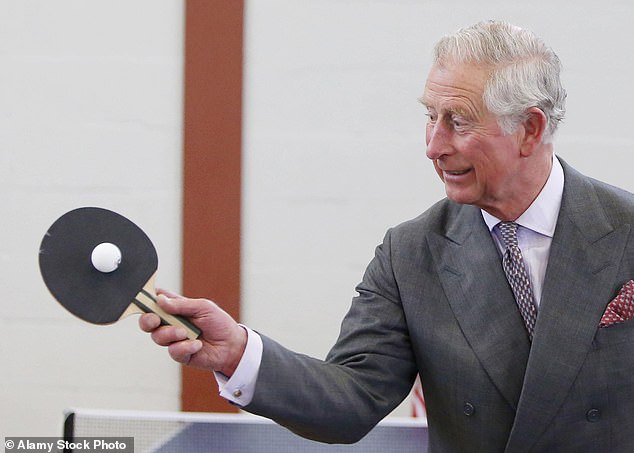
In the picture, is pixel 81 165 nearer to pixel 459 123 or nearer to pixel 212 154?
pixel 212 154

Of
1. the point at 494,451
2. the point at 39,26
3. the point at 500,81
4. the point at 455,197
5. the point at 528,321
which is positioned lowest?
the point at 494,451

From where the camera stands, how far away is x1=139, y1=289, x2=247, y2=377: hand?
1.52 meters

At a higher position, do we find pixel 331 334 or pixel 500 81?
pixel 500 81

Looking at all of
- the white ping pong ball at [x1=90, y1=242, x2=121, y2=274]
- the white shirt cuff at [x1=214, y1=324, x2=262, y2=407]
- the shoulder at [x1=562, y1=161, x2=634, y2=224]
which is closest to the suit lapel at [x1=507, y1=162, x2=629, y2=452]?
the shoulder at [x1=562, y1=161, x2=634, y2=224]

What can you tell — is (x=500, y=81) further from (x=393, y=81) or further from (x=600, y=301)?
(x=393, y=81)

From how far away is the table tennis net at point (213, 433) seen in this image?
2.20 meters

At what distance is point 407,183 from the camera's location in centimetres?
320

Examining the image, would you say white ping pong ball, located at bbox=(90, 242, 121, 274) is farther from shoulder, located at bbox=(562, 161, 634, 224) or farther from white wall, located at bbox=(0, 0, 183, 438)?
white wall, located at bbox=(0, 0, 183, 438)

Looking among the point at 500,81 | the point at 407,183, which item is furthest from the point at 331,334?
the point at 500,81

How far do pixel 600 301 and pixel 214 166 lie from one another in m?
1.65

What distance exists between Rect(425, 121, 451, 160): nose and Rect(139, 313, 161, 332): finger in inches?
20.3

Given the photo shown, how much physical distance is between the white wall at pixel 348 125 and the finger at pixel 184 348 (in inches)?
67.2

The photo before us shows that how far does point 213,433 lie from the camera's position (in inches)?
88.0

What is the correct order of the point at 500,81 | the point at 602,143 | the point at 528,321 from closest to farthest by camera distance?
the point at 500,81, the point at 528,321, the point at 602,143
